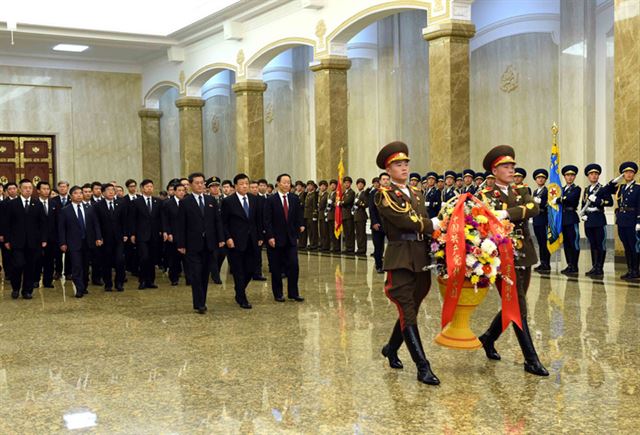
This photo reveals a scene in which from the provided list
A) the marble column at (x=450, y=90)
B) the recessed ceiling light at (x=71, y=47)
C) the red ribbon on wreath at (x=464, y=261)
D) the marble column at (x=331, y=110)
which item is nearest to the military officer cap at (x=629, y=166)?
the marble column at (x=450, y=90)

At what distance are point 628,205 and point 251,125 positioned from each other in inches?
485

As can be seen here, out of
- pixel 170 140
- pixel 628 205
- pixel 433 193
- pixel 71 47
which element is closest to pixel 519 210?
pixel 628 205

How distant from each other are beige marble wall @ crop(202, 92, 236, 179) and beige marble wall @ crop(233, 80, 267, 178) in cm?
512

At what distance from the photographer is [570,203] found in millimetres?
11969

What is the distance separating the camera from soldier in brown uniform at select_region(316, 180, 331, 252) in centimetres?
1725

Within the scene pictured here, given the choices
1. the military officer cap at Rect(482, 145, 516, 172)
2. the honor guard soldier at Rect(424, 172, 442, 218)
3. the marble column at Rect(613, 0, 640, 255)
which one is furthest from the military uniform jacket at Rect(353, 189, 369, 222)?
the military officer cap at Rect(482, 145, 516, 172)

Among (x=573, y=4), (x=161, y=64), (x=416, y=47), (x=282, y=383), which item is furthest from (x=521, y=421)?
(x=161, y=64)

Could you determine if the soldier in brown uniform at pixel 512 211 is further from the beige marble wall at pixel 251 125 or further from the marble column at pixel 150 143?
the marble column at pixel 150 143

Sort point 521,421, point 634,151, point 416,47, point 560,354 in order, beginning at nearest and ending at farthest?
1. point 521,421
2. point 560,354
3. point 634,151
4. point 416,47

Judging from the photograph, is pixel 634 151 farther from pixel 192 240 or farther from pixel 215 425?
pixel 215 425

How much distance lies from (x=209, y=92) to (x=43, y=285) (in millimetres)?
16375

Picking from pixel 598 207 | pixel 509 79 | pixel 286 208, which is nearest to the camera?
pixel 286 208

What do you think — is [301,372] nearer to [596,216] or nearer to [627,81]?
[596,216]

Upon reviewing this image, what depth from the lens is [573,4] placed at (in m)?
16.6
